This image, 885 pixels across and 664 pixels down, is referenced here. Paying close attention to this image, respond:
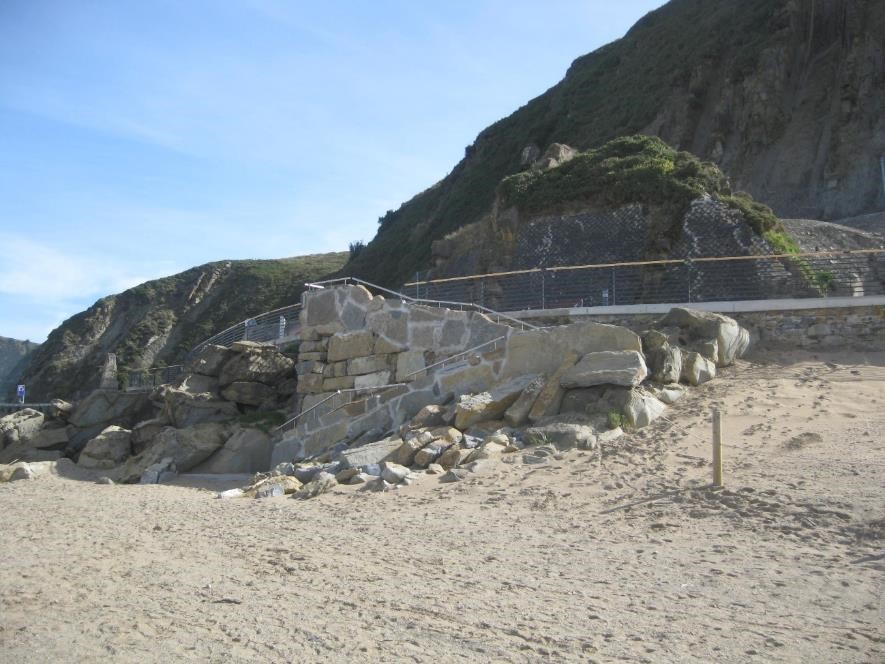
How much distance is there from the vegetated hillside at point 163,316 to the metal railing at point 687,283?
125 ft

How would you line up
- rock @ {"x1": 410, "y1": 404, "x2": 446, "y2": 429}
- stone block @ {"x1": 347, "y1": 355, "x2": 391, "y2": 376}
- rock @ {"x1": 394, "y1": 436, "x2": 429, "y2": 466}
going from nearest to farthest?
1. rock @ {"x1": 394, "y1": 436, "x2": 429, "y2": 466}
2. rock @ {"x1": 410, "y1": 404, "x2": 446, "y2": 429}
3. stone block @ {"x1": 347, "y1": 355, "x2": 391, "y2": 376}

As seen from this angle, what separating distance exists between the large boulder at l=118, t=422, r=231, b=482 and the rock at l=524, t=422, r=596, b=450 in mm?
7241

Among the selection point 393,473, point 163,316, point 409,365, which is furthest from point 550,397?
point 163,316

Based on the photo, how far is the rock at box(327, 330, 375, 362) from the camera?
13922 millimetres

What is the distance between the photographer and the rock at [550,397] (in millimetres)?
10094

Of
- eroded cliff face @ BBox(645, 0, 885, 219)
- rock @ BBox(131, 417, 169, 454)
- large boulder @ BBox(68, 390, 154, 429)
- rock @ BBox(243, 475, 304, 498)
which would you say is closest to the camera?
rock @ BBox(243, 475, 304, 498)

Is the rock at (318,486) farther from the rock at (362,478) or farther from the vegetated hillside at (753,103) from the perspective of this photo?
the vegetated hillside at (753,103)

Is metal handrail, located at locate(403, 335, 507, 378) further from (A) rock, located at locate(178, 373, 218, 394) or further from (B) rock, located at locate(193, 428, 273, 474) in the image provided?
(A) rock, located at locate(178, 373, 218, 394)

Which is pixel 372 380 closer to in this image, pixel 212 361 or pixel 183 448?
pixel 183 448

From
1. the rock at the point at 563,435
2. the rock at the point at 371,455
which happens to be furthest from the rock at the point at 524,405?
the rock at the point at 371,455

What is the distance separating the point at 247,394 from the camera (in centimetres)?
1658

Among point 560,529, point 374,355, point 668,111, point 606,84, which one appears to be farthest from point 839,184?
point 560,529

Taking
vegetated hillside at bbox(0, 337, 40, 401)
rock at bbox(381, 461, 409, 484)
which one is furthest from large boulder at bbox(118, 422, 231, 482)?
vegetated hillside at bbox(0, 337, 40, 401)

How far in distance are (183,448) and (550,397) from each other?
7584mm
